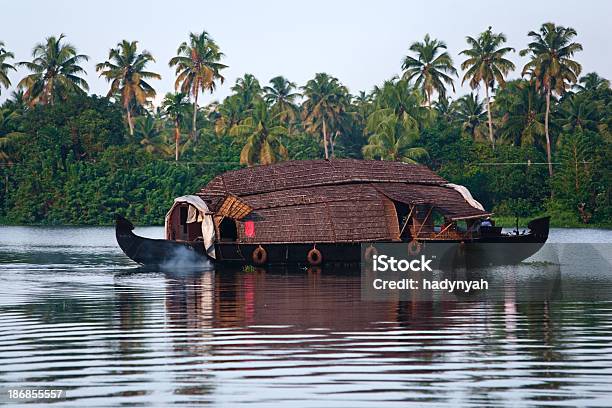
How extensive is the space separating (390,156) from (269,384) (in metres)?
61.9

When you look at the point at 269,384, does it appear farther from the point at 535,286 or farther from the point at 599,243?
the point at 599,243

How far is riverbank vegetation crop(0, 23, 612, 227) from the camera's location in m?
77.6

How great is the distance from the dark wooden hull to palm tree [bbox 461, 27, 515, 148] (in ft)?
154

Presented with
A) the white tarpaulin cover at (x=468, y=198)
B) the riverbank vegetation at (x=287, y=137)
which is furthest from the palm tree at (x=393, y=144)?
the white tarpaulin cover at (x=468, y=198)

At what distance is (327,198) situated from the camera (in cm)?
3762

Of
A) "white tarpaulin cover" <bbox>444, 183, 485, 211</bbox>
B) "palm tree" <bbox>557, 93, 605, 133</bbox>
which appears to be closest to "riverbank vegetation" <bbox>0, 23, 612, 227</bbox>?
"palm tree" <bbox>557, 93, 605, 133</bbox>

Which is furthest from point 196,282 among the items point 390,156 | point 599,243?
point 390,156

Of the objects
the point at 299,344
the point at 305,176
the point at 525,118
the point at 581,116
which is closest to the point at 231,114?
the point at 525,118

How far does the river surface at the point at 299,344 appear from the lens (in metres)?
13.6

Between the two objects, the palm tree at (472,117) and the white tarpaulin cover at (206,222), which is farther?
the palm tree at (472,117)

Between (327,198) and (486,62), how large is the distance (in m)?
51.3

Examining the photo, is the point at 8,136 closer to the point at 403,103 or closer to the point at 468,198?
the point at 403,103

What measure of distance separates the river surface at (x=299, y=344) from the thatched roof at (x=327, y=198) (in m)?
5.61

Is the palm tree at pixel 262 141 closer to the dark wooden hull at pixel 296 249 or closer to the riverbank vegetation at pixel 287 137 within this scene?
the riverbank vegetation at pixel 287 137
